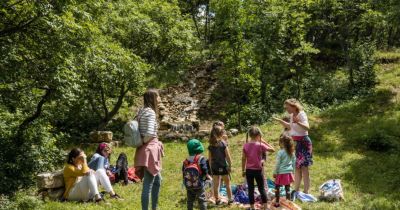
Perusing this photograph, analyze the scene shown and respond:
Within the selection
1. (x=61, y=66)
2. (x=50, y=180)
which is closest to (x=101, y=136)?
(x=61, y=66)

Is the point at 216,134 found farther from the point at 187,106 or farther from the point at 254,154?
the point at 187,106

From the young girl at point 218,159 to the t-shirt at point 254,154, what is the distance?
69 cm

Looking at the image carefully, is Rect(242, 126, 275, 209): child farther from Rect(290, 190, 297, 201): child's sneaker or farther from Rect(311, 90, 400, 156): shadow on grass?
Rect(311, 90, 400, 156): shadow on grass

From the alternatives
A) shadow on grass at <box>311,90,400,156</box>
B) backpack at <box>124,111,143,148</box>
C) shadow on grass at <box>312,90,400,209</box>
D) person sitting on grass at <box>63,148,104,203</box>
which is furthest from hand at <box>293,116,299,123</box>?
shadow on grass at <box>311,90,400,156</box>

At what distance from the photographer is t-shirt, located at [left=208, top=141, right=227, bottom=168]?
309 inches

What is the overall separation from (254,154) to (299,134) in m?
1.42

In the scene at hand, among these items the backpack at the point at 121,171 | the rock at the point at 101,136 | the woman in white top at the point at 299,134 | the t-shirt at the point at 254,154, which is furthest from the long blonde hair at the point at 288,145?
the rock at the point at 101,136

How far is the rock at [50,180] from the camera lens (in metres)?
8.23

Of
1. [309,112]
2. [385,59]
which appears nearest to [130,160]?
[309,112]

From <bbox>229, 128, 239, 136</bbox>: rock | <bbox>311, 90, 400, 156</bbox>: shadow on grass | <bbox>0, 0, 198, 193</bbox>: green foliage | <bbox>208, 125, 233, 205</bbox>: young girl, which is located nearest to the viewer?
<bbox>208, 125, 233, 205</bbox>: young girl

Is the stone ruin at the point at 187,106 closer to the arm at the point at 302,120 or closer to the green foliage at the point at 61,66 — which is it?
the green foliage at the point at 61,66

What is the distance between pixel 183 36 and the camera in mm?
19984

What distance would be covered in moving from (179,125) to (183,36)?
185 inches

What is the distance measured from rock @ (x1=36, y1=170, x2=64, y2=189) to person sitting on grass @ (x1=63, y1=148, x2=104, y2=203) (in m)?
0.19
